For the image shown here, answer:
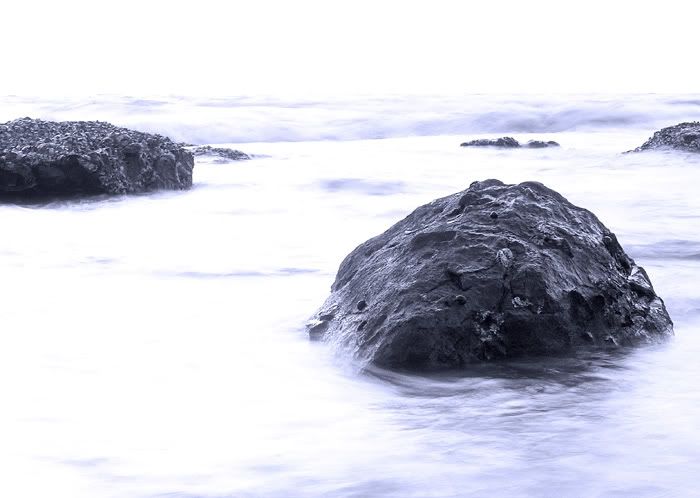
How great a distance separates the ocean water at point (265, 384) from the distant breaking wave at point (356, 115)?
32.8 feet

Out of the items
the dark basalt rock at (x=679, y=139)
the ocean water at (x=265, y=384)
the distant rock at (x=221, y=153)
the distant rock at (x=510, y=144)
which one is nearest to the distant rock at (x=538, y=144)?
the distant rock at (x=510, y=144)

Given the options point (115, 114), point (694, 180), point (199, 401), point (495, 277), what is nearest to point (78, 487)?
point (199, 401)

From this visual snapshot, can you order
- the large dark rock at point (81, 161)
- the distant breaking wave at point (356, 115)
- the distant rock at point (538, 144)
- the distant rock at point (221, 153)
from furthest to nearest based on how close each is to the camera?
the distant breaking wave at point (356, 115), the distant rock at point (538, 144), the distant rock at point (221, 153), the large dark rock at point (81, 161)

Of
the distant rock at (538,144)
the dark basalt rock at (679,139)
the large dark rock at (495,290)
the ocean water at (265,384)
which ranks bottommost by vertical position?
the ocean water at (265,384)

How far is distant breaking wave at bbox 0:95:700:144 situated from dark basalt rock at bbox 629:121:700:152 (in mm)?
5997

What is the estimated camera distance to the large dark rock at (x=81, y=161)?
7.81 m

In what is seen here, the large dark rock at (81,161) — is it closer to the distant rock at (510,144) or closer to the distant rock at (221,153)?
the distant rock at (221,153)

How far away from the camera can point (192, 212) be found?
26.1ft

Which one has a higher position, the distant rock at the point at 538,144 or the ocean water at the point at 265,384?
the distant rock at the point at 538,144

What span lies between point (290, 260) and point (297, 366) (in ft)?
7.78

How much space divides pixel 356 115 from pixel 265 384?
17.3 metres

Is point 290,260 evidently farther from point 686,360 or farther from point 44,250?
point 686,360

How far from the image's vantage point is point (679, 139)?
11844 mm

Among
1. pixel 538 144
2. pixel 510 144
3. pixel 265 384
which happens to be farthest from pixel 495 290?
pixel 538 144
